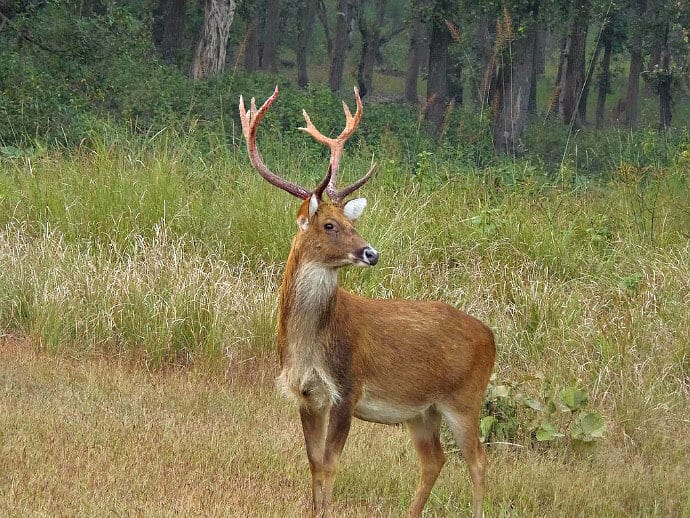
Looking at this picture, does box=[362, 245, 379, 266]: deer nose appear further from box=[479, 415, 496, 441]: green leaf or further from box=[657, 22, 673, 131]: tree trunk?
box=[657, 22, 673, 131]: tree trunk

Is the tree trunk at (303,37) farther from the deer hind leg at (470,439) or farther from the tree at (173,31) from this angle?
the deer hind leg at (470,439)

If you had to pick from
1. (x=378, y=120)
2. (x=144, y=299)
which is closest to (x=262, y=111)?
(x=144, y=299)

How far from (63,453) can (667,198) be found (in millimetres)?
7505

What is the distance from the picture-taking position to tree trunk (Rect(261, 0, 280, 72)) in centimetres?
3925

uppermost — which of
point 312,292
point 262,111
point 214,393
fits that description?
point 262,111

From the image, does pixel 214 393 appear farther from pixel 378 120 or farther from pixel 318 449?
pixel 378 120

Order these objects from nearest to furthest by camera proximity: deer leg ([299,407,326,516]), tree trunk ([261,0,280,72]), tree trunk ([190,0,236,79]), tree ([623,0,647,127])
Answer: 1. deer leg ([299,407,326,516])
2. tree trunk ([190,0,236,79])
3. tree ([623,0,647,127])
4. tree trunk ([261,0,280,72])

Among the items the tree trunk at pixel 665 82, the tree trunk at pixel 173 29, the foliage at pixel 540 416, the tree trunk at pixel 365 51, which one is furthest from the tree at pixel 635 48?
the foliage at pixel 540 416

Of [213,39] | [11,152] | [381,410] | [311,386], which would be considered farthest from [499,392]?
[213,39]

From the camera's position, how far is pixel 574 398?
7918 millimetres

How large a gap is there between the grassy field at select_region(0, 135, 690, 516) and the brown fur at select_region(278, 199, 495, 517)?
0.52 m

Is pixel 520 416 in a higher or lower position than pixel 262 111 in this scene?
lower

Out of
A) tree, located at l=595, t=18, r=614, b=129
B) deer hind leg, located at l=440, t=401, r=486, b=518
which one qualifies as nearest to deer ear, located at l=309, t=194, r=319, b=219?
deer hind leg, located at l=440, t=401, r=486, b=518

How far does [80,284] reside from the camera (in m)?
9.97
